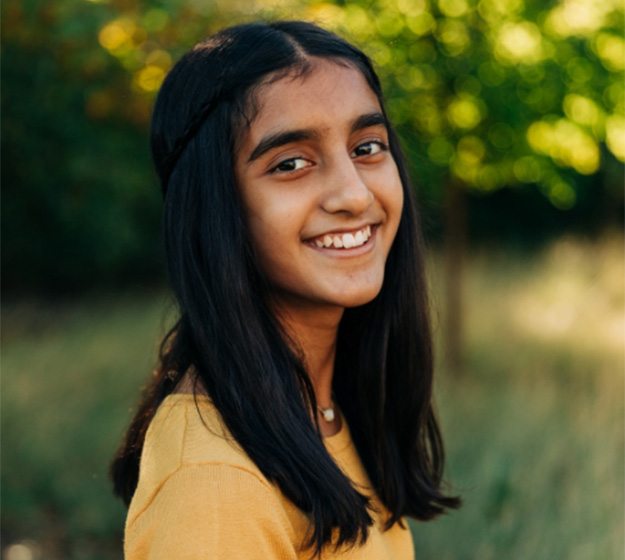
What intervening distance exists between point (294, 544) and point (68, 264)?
9.00 m

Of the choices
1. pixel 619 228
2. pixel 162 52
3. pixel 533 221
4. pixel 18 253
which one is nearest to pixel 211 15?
pixel 162 52

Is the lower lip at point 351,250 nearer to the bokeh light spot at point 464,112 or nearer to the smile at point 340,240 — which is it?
the smile at point 340,240

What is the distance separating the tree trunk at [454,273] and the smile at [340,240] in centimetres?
439

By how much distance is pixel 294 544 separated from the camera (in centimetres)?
166

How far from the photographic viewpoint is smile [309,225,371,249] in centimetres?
184

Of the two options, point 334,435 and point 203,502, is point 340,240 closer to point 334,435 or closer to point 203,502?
point 334,435

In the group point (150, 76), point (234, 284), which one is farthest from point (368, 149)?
point (150, 76)

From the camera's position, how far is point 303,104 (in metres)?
1.80

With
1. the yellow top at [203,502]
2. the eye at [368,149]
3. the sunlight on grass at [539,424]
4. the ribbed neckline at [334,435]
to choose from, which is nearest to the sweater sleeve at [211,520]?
the yellow top at [203,502]

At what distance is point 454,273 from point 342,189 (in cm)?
463

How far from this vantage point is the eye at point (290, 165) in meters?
1.81

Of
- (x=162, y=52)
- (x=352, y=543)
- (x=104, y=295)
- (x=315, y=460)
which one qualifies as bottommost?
(x=104, y=295)

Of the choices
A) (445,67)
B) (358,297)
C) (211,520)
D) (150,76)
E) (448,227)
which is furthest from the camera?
(448,227)

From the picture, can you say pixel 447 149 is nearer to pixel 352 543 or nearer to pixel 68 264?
pixel 352 543
